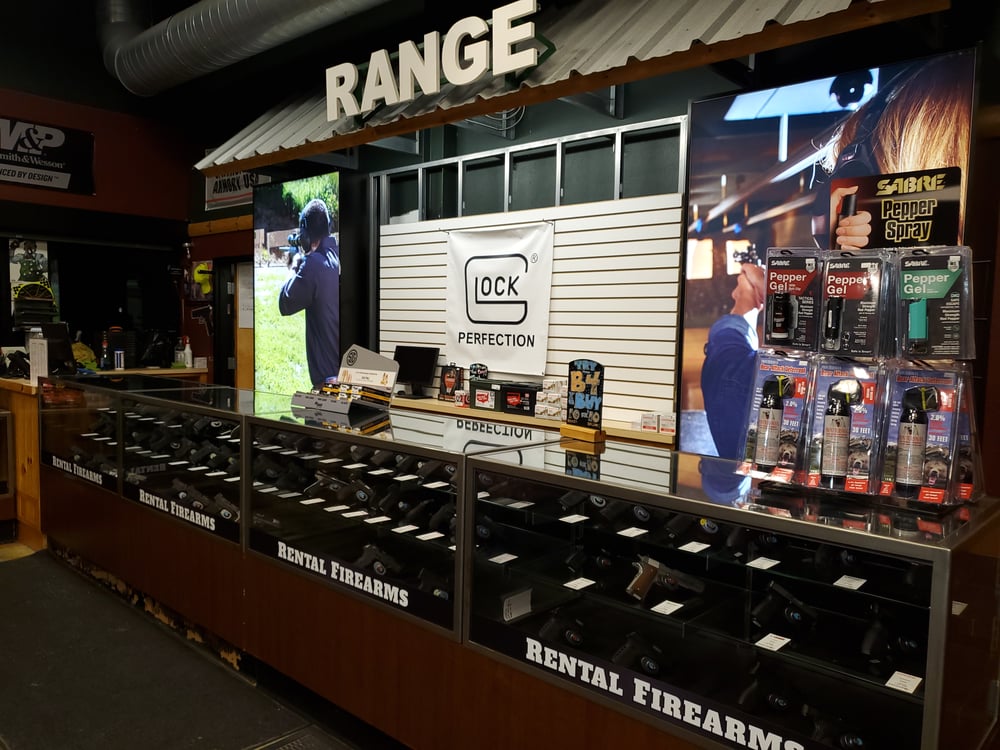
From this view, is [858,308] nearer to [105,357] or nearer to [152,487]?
[152,487]

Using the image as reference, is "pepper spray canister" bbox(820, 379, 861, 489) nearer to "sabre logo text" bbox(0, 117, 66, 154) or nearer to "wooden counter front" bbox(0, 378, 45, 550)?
"wooden counter front" bbox(0, 378, 45, 550)

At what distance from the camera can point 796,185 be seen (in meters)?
3.53

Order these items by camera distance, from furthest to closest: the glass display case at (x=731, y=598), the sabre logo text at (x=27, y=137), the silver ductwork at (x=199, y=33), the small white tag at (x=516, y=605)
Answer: the sabre logo text at (x=27, y=137), the silver ductwork at (x=199, y=33), the small white tag at (x=516, y=605), the glass display case at (x=731, y=598)

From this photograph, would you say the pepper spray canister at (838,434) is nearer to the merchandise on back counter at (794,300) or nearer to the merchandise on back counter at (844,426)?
the merchandise on back counter at (844,426)

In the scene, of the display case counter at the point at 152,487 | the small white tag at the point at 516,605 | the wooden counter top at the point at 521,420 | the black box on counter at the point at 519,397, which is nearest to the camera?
the small white tag at the point at 516,605

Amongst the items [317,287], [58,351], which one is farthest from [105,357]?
[317,287]

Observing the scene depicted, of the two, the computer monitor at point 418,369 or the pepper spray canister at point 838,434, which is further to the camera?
the computer monitor at point 418,369

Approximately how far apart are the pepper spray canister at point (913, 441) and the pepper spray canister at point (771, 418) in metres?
0.26

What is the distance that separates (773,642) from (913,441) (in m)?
0.61

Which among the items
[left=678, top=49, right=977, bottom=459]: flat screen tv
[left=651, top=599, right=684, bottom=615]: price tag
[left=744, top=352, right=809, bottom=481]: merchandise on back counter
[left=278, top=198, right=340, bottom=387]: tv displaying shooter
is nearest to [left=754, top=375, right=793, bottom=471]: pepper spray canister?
[left=744, top=352, right=809, bottom=481]: merchandise on back counter

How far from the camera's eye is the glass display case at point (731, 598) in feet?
5.11

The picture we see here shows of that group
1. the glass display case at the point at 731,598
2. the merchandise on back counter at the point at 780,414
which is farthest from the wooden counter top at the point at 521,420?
the merchandise on back counter at the point at 780,414

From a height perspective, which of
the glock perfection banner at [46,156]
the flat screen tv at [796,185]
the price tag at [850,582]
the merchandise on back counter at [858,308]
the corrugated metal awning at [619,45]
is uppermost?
the glock perfection banner at [46,156]

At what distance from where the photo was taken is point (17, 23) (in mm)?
7422
